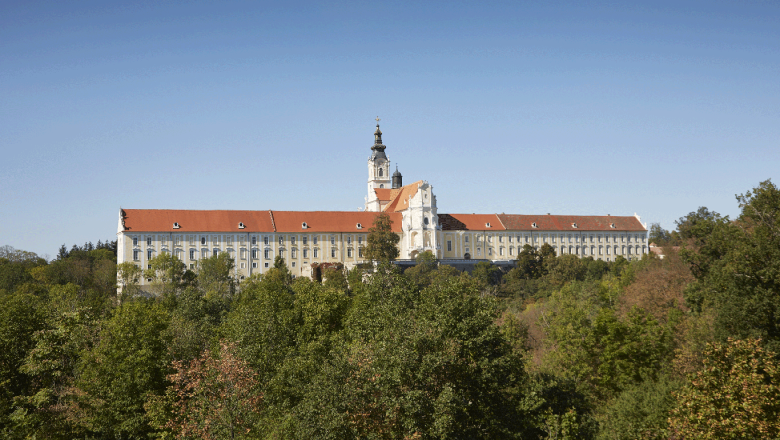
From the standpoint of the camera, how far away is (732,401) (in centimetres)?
2019

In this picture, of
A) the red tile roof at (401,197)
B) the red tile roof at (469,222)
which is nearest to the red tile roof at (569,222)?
the red tile roof at (469,222)

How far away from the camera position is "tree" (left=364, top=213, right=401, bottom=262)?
85.7 m

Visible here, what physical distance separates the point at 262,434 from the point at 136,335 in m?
11.8

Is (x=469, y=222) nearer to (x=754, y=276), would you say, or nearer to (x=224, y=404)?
(x=754, y=276)

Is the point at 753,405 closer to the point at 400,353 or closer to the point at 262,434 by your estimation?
the point at 400,353

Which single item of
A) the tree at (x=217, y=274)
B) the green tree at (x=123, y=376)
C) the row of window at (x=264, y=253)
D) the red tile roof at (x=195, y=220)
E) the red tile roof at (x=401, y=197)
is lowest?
the green tree at (x=123, y=376)

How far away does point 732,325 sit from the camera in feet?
93.7

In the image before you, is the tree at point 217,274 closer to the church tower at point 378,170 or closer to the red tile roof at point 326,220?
the red tile roof at point 326,220

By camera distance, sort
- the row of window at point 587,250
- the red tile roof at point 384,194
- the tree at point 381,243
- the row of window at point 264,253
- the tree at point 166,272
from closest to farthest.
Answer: the tree at point 166,272 < the row of window at point 264,253 < the tree at point 381,243 < the row of window at point 587,250 < the red tile roof at point 384,194

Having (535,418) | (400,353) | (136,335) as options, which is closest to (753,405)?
(535,418)

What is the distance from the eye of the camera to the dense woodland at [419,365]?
20094 millimetres

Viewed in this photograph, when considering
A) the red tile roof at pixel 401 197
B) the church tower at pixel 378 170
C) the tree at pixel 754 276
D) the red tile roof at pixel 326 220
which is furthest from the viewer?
the church tower at pixel 378 170

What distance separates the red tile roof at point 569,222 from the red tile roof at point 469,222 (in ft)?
5.94

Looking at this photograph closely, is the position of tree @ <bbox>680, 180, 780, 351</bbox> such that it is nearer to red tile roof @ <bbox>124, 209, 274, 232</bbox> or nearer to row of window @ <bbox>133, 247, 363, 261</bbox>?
row of window @ <bbox>133, 247, 363, 261</bbox>
